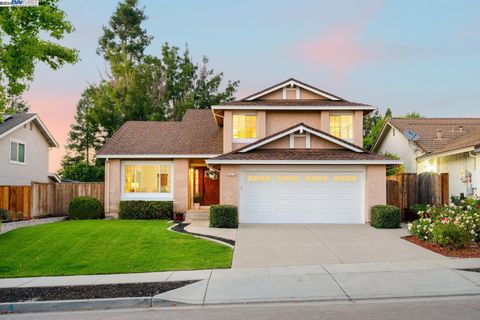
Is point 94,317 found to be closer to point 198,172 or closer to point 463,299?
point 463,299

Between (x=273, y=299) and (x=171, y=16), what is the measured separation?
18988 millimetres

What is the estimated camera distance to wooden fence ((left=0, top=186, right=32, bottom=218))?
2017 centimetres

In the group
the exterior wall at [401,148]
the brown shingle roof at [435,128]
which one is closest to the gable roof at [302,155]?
the brown shingle roof at [435,128]

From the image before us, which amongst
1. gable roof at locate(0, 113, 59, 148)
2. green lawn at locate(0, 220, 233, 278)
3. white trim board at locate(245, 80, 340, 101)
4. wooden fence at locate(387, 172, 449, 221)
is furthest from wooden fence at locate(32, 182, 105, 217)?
wooden fence at locate(387, 172, 449, 221)

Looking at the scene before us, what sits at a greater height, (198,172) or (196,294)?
(198,172)

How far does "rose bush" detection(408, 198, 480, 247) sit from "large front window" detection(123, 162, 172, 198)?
12.4 meters

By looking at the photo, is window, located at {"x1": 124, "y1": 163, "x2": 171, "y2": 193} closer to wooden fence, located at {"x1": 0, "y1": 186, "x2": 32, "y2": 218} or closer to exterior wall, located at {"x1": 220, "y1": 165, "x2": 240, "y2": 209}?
wooden fence, located at {"x1": 0, "y1": 186, "x2": 32, "y2": 218}

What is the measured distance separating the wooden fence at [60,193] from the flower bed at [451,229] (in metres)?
15.7

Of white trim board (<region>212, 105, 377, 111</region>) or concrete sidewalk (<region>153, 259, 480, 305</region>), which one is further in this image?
white trim board (<region>212, 105, 377, 111</region>)

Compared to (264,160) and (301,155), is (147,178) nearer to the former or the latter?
(264,160)

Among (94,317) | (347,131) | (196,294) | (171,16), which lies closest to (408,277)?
(196,294)

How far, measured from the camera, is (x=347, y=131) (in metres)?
22.2

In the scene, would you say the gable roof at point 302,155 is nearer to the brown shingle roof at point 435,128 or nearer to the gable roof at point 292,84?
the gable roof at point 292,84

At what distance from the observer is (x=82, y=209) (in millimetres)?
22016
